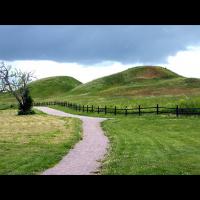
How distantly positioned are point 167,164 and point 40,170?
4.69 m

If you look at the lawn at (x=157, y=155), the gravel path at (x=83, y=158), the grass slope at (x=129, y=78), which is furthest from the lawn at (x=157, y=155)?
the grass slope at (x=129, y=78)

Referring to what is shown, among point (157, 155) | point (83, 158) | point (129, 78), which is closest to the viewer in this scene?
point (83, 158)

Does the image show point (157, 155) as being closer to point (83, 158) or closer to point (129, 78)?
point (83, 158)

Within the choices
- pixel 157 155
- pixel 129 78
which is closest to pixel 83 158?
pixel 157 155

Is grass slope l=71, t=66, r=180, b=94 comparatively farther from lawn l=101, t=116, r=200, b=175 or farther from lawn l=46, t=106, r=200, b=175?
lawn l=101, t=116, r=200, b=175

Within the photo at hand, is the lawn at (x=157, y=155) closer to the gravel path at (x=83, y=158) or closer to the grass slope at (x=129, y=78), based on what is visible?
→ the gravel path at (x=83, y=158)

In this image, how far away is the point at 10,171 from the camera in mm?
14844

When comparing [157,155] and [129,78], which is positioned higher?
[129,78]

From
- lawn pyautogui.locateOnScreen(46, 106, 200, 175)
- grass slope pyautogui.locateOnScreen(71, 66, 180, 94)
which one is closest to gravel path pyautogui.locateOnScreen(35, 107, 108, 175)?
lawn pyautogui.locateOnScreen(46, 106, 200, 175)
